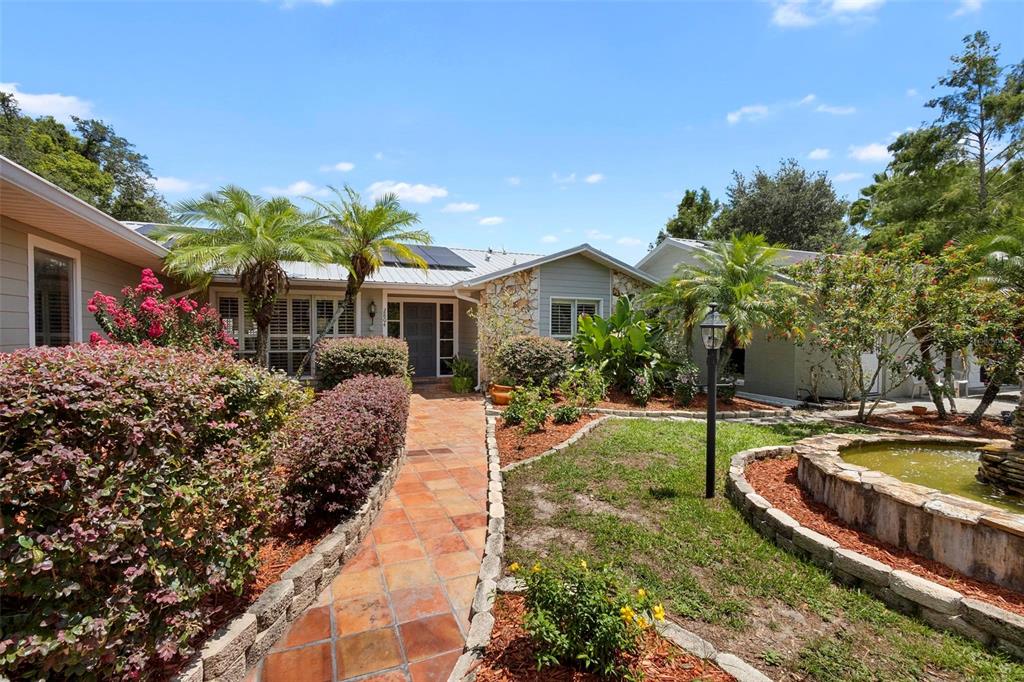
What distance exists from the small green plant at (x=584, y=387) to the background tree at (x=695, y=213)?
23337 mm

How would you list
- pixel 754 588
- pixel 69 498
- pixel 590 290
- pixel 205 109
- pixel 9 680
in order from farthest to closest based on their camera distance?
1. pixel 590 290
2. pixel 205 109
3. pixel 754 588
4. pixel 69 498
5. pixel 9 680

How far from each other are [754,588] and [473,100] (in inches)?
397

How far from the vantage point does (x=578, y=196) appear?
16328 mm

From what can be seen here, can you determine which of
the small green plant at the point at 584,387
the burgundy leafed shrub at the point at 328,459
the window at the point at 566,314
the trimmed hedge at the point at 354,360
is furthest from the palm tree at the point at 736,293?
the burgundy leafed shrub at the point at 328,459

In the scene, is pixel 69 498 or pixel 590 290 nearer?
pixel 69 498

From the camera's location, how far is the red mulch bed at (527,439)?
6.14m

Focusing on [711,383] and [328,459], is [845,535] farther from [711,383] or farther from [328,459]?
[328,459]

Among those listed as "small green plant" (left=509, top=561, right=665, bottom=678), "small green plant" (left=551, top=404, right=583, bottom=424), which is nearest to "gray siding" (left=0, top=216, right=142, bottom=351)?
"small green plant" (left=509, top=561, right=665, bottom=678)

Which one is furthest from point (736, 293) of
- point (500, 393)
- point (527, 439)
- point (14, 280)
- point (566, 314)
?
point (14, 280)

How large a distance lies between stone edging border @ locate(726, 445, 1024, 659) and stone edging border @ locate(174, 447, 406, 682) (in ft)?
12.2

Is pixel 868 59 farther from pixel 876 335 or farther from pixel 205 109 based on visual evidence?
pixel 205 109

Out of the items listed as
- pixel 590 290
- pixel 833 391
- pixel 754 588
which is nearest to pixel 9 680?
pixel 754 588

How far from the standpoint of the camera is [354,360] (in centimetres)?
934

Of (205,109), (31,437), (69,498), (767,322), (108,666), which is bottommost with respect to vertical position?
(108,666)
